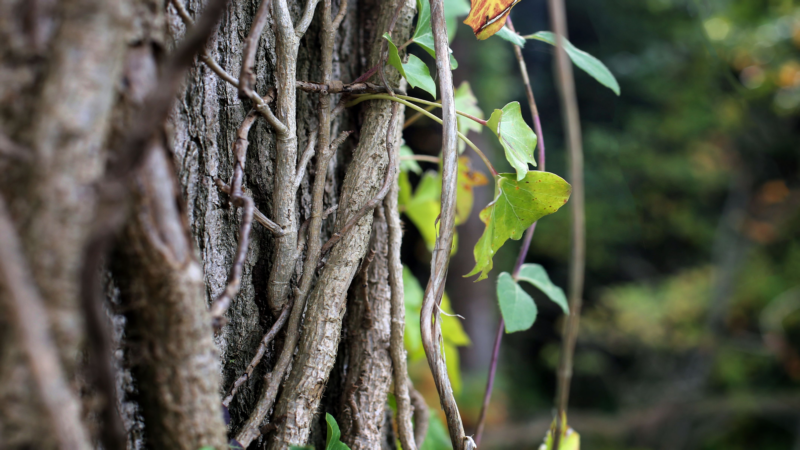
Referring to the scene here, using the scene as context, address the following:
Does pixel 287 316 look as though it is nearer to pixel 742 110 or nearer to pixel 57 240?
pixel 57 240

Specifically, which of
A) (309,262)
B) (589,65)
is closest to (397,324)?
(309,262)

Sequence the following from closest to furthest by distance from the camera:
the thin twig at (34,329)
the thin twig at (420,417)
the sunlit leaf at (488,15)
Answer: the thin twig at (34,329) → the sunlit leaf at (488,15) → the thin twig at (420,417)

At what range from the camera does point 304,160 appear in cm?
40

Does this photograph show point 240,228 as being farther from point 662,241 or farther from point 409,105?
point 662,241

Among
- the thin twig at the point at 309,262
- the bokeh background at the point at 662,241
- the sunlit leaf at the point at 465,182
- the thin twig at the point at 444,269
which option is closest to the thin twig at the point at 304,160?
the thin twig at the point at 309,262

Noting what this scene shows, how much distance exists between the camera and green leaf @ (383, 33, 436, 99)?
37 centimetres

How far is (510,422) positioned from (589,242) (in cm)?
151

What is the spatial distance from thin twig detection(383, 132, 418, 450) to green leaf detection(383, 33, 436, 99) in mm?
80

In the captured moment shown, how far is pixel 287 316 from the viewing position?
Result: 396 millimetres

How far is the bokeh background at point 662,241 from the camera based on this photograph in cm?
286

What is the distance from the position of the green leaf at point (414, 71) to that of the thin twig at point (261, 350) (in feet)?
0.69

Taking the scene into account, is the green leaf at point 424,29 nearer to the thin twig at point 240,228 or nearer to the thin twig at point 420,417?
the thin twig at point 240,228

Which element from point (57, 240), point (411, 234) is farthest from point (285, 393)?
point (411, 234)

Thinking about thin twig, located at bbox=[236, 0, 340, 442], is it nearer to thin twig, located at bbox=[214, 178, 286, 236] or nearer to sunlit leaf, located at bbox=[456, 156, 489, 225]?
thin twig, located at bbox=[214, 178, 286, 236]
